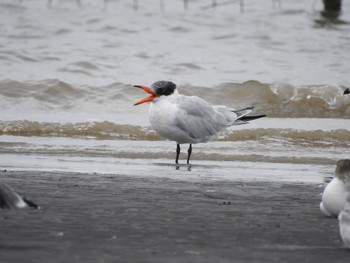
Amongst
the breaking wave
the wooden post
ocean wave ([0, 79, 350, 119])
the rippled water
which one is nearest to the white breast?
the rippled water

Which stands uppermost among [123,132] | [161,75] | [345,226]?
[161,75]

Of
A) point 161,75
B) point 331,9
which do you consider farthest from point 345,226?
point 331,9

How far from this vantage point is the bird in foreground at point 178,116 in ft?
32.8

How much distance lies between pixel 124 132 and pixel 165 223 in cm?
678

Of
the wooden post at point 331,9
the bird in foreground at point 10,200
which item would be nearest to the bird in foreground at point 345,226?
the bird in foreground at point 10,200

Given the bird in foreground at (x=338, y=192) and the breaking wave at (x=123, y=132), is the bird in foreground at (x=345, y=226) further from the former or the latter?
the breaking wave at (x=123, y=132)

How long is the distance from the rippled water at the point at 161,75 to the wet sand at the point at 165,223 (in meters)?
1.97

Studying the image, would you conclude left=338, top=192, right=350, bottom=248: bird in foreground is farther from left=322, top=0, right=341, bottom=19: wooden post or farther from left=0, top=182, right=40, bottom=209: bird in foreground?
left=322, top=0, right=341, bottom=19: wooden post

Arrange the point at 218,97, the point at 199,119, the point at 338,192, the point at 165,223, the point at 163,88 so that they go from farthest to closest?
the point at 218,97 → the point at 199,119 → the point at 163,88 → the point at 338,192 → the point at 165,223

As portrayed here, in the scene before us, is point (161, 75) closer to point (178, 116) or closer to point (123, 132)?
point (123, 132)

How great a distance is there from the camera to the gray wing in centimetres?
1011

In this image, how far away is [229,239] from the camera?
5.02 metres

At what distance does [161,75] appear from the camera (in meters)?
16.6

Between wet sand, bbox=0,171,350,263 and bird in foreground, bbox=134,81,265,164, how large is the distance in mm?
2617
